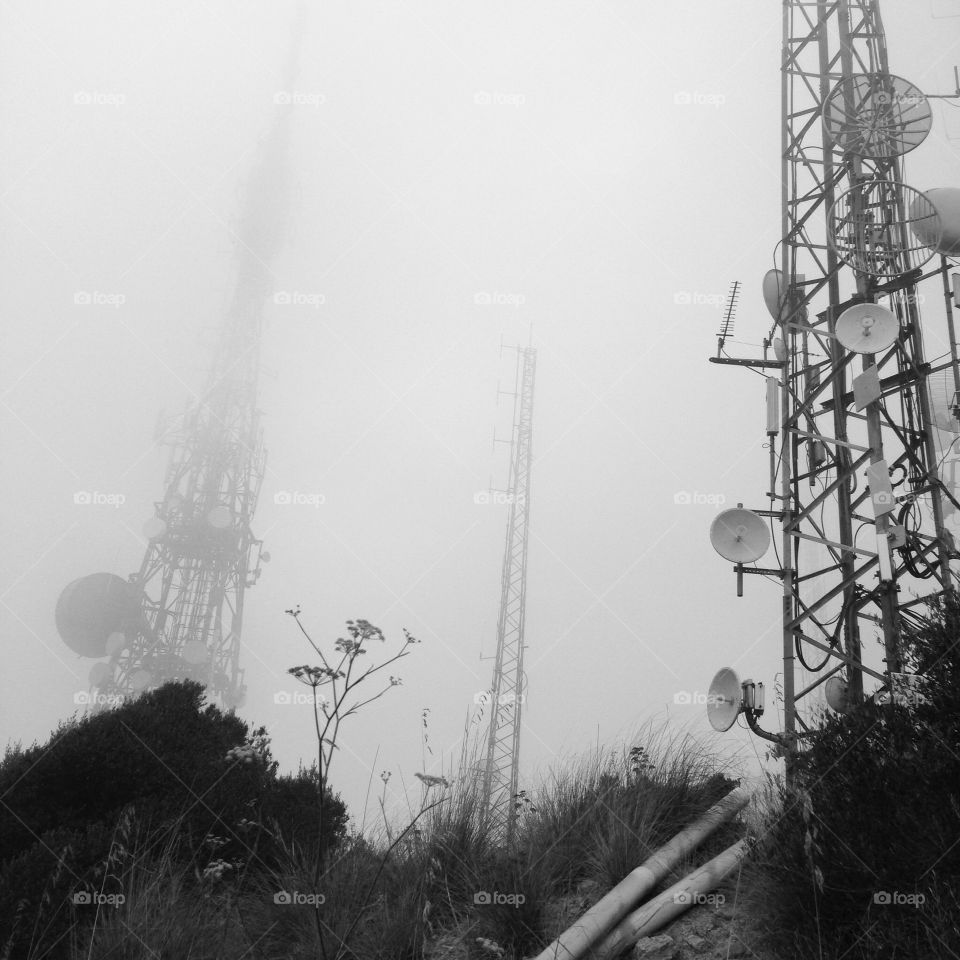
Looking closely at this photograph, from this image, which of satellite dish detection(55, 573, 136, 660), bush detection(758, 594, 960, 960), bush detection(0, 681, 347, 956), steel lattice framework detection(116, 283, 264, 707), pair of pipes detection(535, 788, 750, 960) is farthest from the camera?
satellite dish detection(55, 573, 136, 660)

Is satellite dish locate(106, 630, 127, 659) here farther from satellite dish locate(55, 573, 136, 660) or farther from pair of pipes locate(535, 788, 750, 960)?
pair of pipes locate(535, 788, 750, 960)

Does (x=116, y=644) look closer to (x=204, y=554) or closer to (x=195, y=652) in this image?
(x=195, y=652)

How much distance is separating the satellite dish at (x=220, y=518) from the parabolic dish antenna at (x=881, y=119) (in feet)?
91.4

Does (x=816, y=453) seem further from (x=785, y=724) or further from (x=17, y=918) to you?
(x=17, y=918)

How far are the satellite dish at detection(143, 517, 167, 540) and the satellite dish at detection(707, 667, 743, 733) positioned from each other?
29.5 metres

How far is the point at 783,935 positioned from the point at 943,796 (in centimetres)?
103

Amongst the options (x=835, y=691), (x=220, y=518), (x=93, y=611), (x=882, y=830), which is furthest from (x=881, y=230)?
(x=93, y=611)

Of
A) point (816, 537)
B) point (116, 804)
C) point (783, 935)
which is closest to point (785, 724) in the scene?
point (816, 537)

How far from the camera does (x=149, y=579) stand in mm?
33000

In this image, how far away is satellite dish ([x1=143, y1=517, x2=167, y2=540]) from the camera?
3266 cm

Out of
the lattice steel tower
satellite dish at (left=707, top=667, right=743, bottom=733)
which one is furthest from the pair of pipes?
the lattice steel tower

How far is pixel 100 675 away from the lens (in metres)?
32.5

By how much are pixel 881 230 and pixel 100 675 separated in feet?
110

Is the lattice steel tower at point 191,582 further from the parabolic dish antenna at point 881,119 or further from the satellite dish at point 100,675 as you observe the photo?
the parabolic dish antenna at point 881,119
